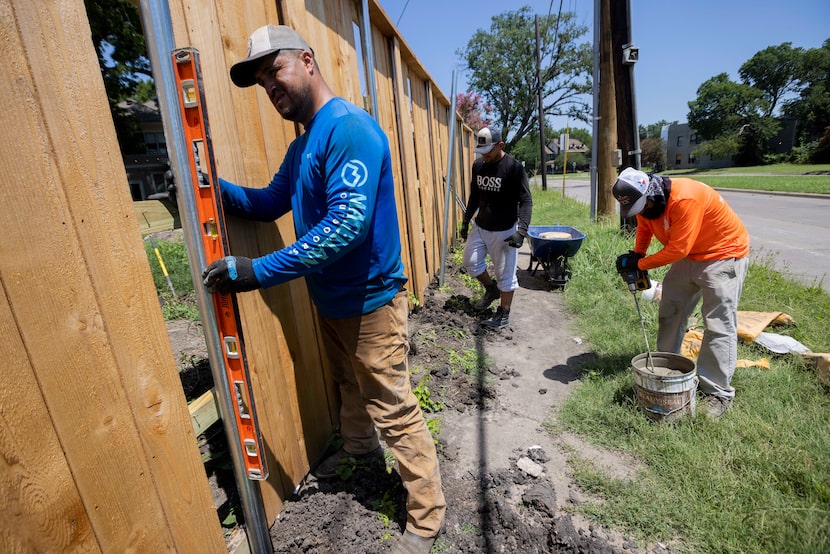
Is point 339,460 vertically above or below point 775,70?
below

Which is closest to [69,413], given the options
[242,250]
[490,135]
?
[242,250]

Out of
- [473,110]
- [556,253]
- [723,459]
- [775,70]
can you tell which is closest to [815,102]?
[775,70]

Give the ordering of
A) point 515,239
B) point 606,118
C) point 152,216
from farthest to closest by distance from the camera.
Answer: point 606,118
point 515,239
point 152,216

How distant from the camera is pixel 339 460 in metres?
2.64

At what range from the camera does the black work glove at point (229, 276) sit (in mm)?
1471

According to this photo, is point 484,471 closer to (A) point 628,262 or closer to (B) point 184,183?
(A) point 628,262

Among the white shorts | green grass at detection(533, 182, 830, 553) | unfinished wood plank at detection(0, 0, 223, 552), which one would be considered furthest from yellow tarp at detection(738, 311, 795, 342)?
unfinished wood plank at detection(0, 0, 223, 552)

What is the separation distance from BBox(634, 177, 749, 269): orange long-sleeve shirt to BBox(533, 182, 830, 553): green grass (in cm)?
116

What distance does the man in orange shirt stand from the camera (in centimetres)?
301

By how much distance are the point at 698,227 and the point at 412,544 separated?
9.10ft

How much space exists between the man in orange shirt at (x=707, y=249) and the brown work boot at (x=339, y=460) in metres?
2.43

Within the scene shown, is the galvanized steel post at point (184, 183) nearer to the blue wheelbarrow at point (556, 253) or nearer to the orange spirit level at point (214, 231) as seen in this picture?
the orange spirit level at point (214, 231)

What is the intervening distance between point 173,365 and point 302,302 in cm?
118

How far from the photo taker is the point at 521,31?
118 ft
